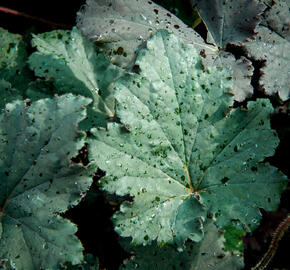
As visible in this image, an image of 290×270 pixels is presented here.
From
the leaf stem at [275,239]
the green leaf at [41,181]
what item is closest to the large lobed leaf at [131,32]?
the green leaf at [41,181]

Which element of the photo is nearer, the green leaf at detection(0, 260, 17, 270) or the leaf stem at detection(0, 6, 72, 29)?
the green leaf at detection(0, 260, 17, 270)

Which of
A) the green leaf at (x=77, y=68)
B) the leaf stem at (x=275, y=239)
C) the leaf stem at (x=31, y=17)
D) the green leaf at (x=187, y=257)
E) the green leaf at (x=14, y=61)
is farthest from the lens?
the leaf stem at (x=31, y=17)

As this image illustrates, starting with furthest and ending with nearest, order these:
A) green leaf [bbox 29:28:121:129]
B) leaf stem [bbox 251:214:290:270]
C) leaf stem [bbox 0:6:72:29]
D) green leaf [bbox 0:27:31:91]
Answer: leaf stem [bbox 0:6:72:29] < green leaf [bbox 0:27:31:91] < green leaf [bbox 29:28:121:129] < leaf stem [bbox 251:214:290:270]

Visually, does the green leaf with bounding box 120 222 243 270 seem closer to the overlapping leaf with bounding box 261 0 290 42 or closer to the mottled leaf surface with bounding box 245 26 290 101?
the mottled leaf surface with bounding box 245 26 290 101

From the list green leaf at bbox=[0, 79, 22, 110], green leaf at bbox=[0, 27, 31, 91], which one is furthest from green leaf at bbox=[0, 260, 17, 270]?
green leaf at bbox=[0, 27, 31, 91]

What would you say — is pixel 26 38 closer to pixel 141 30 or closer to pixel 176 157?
pixel 141 30

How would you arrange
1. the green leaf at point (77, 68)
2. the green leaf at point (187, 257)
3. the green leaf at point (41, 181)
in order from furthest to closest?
the green leaf at point (77, 68) → the green leaf at point (187, 257) → the green leaf at point (41, 181)

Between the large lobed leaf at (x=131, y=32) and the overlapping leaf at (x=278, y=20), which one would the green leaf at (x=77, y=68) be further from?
the overlapping leaf at (x=278, y=20)
